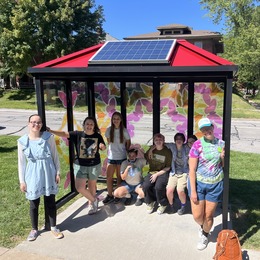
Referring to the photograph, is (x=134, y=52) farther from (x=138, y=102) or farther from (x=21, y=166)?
(x=21, y=166)

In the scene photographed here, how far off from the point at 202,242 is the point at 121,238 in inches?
40.3

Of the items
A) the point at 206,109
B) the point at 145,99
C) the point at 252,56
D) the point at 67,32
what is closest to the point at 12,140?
the point at 145,99

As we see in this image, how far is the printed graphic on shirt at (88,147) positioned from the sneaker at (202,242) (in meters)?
1.90

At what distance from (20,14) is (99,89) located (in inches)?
777

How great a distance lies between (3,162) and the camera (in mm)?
7965

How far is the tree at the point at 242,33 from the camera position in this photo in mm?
23922

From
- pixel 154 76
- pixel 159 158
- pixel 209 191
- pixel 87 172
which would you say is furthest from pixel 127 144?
pixel 209 191

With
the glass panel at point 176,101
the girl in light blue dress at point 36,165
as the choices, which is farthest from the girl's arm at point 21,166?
the glass panel at point 176,101

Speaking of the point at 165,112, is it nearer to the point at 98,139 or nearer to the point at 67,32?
the point at 98,139

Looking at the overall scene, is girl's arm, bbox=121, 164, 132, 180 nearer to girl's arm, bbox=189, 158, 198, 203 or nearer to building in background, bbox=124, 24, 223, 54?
girl's arm, bbox=189, 158, 198, 203

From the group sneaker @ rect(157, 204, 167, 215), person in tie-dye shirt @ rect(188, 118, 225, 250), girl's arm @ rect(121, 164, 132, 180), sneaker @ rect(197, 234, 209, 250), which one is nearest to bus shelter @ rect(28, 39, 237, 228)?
person in tie-dye shirt @ rect(188, 118, 225, 250)

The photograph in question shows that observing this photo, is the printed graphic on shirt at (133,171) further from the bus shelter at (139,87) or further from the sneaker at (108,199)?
the bus shelter at (139,87)

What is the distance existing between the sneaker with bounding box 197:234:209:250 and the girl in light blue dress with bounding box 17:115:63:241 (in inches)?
69.5

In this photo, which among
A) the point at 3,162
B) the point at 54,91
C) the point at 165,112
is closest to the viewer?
the point at 54,91
